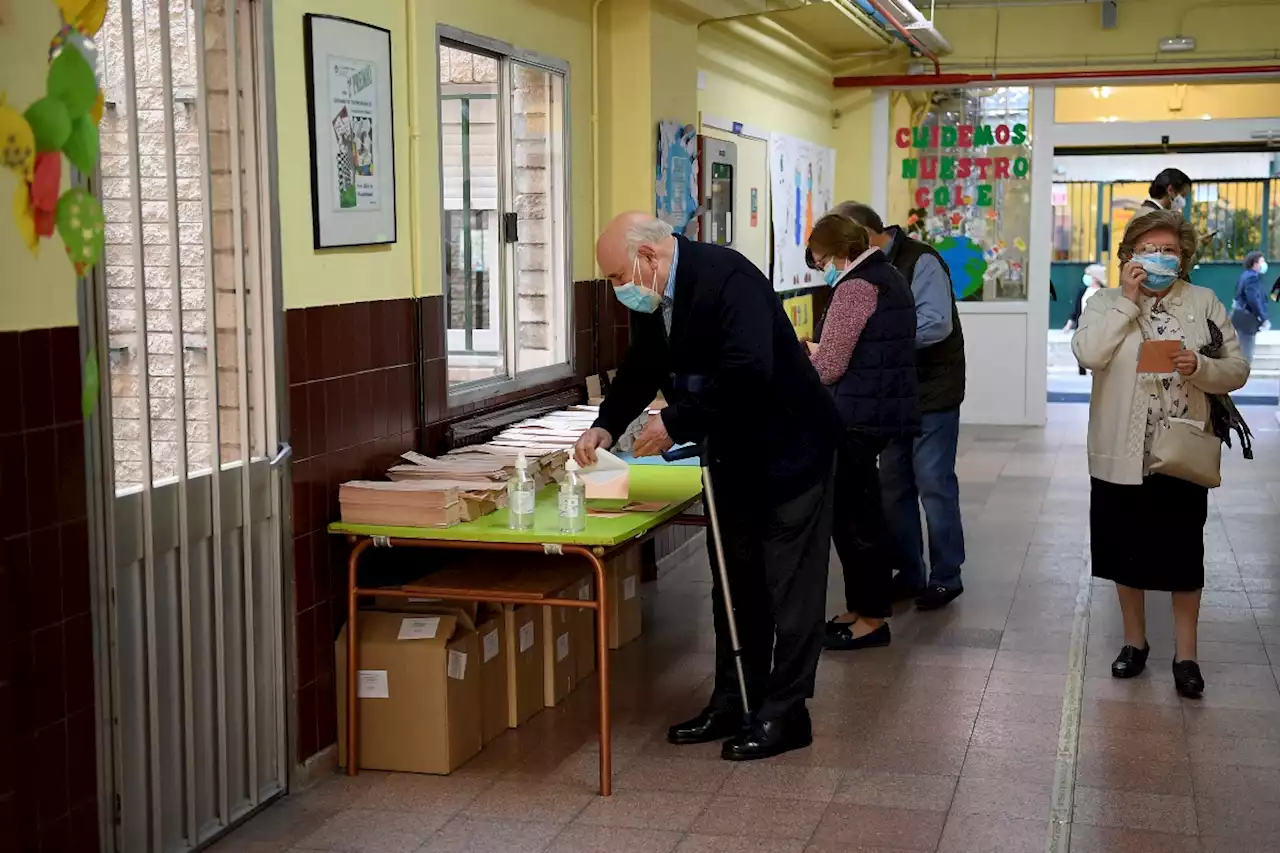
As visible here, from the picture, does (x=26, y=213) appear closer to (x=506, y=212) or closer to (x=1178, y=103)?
(x=506, y=212)

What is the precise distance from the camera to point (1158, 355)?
A: 4.80 meters

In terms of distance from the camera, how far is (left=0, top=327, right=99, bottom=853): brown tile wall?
10.2 ft

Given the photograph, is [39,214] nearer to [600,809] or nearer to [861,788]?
[600,809]

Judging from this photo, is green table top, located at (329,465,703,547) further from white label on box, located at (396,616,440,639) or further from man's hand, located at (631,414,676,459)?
white label on box, located at (396,616,440,639)

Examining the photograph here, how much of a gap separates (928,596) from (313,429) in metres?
3.01

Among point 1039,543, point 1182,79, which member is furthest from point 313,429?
point 1182,79

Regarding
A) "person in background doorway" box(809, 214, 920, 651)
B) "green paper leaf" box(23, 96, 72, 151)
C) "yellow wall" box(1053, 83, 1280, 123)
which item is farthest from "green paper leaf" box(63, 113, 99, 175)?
"yellow wall" box(1053, 83, 1280, 123)

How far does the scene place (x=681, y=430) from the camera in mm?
4238

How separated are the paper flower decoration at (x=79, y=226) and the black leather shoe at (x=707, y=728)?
255cm

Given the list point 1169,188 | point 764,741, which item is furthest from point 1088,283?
point 764,741

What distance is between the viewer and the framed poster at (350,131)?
166 inches

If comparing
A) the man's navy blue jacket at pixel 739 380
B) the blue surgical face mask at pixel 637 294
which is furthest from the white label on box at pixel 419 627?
the blue surgical face mask at pixel 637 294

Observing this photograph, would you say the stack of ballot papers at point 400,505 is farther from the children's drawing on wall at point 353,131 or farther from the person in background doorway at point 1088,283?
the person in background doorway at point 1088,283

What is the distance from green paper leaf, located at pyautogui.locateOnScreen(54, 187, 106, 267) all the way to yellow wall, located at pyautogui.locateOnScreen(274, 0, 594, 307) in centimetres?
136
